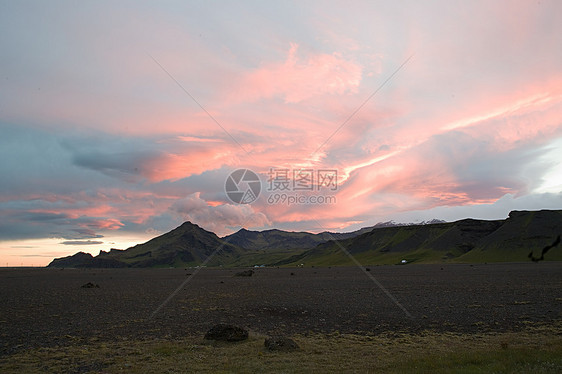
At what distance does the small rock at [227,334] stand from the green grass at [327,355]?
0.60 meters

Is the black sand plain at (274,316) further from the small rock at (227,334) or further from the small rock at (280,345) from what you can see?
the small rock at (280,345)

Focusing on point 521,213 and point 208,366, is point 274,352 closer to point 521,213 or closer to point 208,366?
point 208,366

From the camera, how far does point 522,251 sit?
492ft

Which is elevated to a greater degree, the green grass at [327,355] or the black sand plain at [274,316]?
the black sand plain at [274,316]

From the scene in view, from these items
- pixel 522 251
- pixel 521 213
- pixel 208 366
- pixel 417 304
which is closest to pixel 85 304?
pixel 208 366

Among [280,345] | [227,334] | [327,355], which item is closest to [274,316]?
[227,334]

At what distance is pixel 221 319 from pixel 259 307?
676cm

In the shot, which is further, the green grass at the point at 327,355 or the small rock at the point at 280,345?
the small rock at the point at 280,345

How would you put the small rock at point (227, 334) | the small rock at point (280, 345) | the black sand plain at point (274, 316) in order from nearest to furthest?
the small rock at point (280, 345) → the small rock at point (227, 334) → the black sand plain at point (274, 316)

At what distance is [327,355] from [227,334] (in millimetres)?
6292

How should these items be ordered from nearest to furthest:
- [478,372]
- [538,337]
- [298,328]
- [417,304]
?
1. [478,372]
2. [538,337]
3. [298,328]
4. [417,304]

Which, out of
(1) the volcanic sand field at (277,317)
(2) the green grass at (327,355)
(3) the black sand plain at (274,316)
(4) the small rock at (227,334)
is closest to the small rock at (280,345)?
(2) the green grass at (327,355)

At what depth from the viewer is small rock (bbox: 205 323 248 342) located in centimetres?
2122

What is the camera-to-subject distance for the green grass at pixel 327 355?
15195 millimetres
